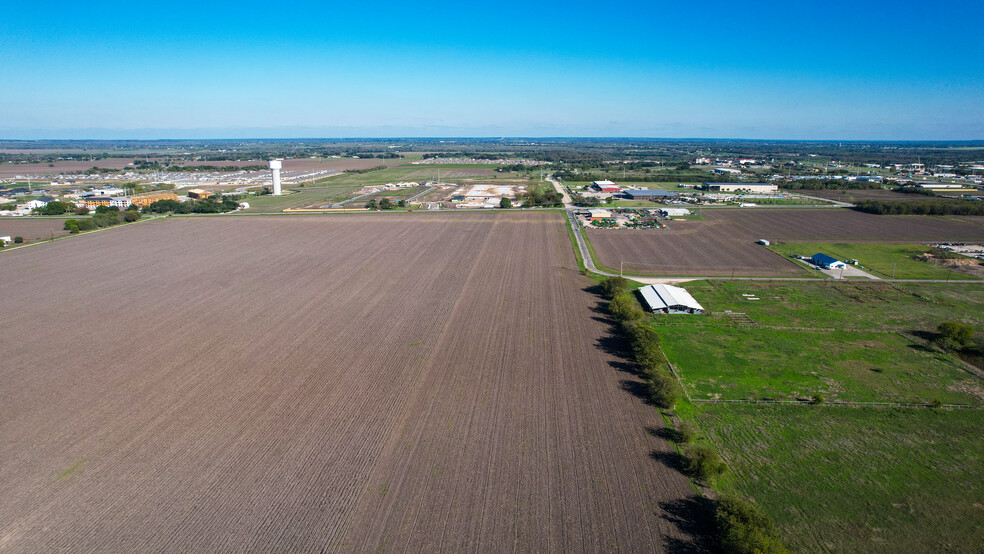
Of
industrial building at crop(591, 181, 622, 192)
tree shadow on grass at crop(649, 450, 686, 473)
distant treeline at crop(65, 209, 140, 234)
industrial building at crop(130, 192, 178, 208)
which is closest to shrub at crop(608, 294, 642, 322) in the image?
tree shadow on grass at crop(649, 450, 686, 473)

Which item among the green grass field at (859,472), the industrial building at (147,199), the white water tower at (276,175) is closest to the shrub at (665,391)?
the green grass field at (859,472)

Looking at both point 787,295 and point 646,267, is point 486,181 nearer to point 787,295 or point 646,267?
point 646,267

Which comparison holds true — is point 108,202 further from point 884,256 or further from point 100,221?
point 884,256

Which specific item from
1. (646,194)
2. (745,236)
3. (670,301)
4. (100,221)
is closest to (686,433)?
(670,301)

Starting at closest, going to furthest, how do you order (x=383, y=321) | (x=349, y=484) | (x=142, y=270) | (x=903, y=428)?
(x=349, y=484)
(x=903, y=428)
(x=383, y=321)
(x=142, y=270)

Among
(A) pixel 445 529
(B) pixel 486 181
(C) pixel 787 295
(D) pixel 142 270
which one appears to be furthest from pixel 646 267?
(B) pixel 486 181

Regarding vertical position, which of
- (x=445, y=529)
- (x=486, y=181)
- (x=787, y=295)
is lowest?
(x=445, y=529)

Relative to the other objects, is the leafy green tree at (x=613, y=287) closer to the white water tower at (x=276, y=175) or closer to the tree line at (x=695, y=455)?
the tree line at (x=695, y=455)
